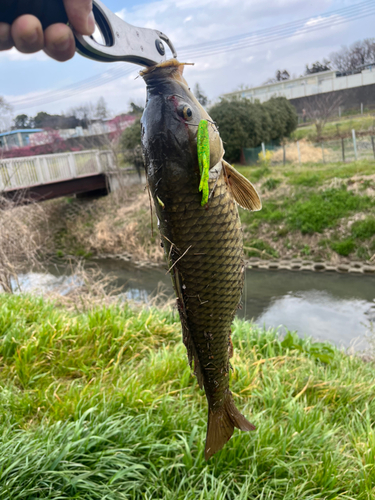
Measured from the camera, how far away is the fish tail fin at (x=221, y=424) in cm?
153

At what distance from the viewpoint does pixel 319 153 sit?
16.6 m

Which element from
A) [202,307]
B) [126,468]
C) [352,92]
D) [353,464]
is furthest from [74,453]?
[352,92]

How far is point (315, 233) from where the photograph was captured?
12.0 metres

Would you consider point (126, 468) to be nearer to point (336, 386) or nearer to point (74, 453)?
point (74, 453)

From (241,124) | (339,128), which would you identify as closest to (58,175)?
(241,124)

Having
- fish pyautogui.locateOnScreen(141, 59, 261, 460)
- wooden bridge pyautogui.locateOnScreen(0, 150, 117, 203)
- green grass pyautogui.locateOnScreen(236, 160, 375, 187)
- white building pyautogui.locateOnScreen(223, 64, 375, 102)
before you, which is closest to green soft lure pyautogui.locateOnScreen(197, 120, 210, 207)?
fish pyautogui.locateOnScreen(141, 59, 261, 460)

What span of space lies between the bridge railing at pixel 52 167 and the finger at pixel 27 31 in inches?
292

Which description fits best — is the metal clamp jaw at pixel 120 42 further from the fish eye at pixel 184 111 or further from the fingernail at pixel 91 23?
the fish eye at pixel 184 111

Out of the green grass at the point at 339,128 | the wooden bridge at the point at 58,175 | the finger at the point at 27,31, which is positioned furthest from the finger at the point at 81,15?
the green grass at the point at 339,128

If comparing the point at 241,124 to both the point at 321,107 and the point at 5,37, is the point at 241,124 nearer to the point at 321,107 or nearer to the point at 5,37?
the point at 321,107

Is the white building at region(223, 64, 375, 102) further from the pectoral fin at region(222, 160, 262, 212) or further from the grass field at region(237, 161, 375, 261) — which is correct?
the pectoral fin at region(222, 160, 262, 212)

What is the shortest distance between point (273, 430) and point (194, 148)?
Result: 7.92ft

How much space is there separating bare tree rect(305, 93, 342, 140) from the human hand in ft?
74.5

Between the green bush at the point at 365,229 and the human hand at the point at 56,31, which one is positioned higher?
Result: the human hand at the point at 56,31
